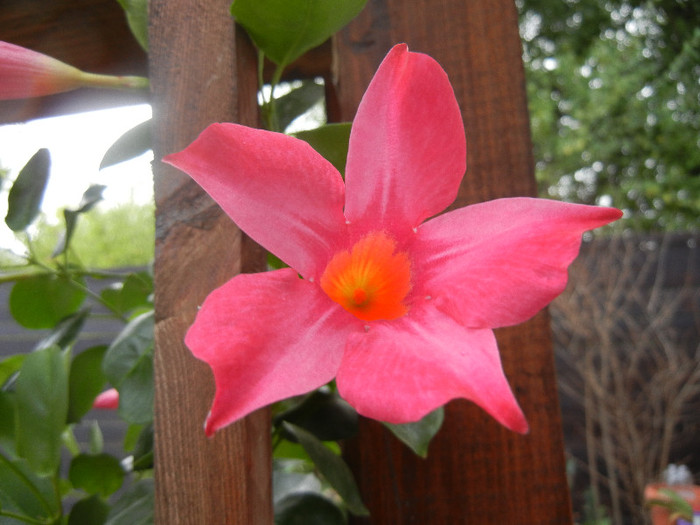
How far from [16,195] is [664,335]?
410 centimetres

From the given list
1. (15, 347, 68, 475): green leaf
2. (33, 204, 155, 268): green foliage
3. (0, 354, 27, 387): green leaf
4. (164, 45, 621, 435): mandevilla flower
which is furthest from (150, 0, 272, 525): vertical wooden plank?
(33, 204, 155, 268): green foliage

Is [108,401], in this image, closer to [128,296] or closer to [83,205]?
[128,296]

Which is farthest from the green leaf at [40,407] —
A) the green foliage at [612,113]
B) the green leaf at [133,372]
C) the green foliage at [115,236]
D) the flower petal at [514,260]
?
the green foliage at [115,236]

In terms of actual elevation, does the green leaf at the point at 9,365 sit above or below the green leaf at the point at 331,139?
below

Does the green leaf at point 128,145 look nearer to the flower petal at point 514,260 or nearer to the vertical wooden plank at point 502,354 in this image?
the vertical wooden plank at point 502,354

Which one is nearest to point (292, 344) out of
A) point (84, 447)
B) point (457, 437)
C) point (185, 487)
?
point (185, 487)

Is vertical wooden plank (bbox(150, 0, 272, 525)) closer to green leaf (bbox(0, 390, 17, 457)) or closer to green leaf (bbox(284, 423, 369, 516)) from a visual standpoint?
green leaf (bbox(284, 423, 369, 516))

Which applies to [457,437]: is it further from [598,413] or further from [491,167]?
[598,413]

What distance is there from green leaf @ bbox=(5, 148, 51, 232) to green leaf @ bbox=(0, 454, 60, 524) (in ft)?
0.84

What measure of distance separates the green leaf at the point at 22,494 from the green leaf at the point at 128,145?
35 centimetres

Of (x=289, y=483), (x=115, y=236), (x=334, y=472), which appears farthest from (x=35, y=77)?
(x=115, y=236)

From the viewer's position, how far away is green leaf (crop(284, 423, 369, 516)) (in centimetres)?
47

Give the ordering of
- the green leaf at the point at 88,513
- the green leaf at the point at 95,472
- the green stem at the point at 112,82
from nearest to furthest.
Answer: the green stem at the point at 112,82
the green leaf at the point at 88,513
the green leaf at the point at 95,472

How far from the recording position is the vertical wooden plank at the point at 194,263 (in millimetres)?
362
